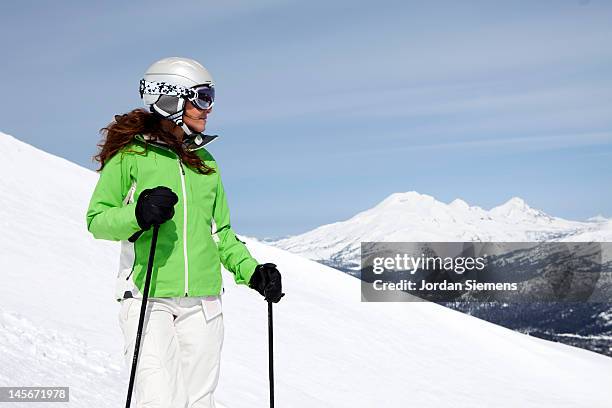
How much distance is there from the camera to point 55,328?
9.72 metres

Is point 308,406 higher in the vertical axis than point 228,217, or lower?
lower

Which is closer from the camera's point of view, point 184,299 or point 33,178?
point 184,299

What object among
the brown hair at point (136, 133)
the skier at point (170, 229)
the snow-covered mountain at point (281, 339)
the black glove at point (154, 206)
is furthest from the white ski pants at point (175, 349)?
the snow-covered mountain at point (281, 339)

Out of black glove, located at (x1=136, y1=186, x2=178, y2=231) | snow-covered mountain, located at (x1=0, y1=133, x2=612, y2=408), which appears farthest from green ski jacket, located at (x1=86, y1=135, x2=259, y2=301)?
snow-covered mountain, located at (x1=0, y1=133, x2=612, y2=408)

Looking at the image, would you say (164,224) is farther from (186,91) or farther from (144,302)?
(186,91)

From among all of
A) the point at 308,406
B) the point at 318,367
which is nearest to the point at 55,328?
the point at 308,406

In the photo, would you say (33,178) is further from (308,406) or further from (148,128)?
(148,128)

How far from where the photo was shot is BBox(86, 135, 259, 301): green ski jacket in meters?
3.48

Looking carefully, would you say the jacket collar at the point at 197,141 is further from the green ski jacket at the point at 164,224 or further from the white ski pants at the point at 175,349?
the white ski pants at the point at 175,349

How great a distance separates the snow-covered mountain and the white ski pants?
3.22 metres

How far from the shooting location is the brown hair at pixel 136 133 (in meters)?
3.55

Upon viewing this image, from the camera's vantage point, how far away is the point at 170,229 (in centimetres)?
351

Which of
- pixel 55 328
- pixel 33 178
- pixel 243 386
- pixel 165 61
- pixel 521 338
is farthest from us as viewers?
pixel 521 338

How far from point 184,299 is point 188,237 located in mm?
286
